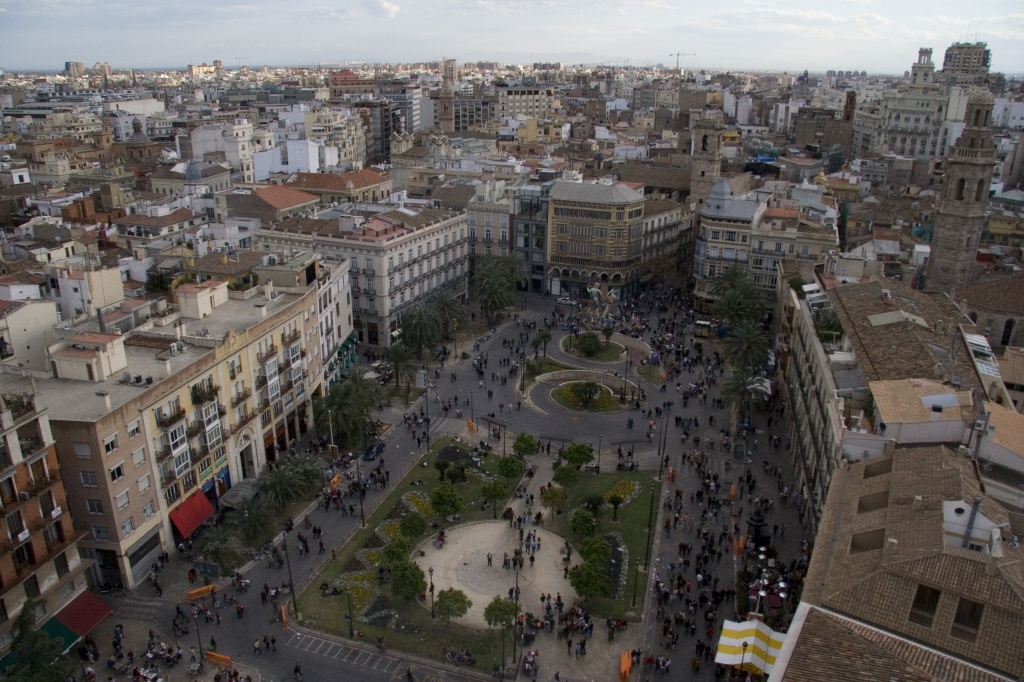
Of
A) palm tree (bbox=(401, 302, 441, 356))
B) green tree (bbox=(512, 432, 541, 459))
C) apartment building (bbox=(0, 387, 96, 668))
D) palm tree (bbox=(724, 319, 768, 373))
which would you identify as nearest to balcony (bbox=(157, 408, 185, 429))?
apartment building (bbox=(0, 387, 96, 668))

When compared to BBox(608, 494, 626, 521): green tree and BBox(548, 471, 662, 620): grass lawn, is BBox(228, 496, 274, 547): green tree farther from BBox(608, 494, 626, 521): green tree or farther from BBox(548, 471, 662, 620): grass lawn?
BBox(608, 494, 626, 521): green tree

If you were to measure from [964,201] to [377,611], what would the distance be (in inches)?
2472

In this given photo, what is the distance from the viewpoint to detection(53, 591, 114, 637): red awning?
3928 cm

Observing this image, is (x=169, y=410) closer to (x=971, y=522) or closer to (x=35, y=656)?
(x=35, y=656)

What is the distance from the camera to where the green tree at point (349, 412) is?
58.1m

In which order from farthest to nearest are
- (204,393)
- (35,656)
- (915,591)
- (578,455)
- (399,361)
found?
(399,361), (578,455), (204,393), (35,656), (915,591)

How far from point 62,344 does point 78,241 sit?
40.7 metres

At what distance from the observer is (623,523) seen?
166ft

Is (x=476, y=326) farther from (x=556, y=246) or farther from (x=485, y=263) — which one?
(x=556, y=246)

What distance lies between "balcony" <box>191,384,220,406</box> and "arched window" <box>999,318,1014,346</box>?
6338 cm

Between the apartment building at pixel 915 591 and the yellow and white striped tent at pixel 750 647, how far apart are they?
4.53 m

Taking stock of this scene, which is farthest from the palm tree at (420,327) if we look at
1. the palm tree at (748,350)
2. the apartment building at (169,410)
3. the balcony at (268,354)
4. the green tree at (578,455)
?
the palm tree at (748,350)

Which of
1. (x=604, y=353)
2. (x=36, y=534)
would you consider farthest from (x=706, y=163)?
(x=36, y=534)

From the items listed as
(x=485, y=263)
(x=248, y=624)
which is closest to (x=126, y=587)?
(x=248, y=624)
